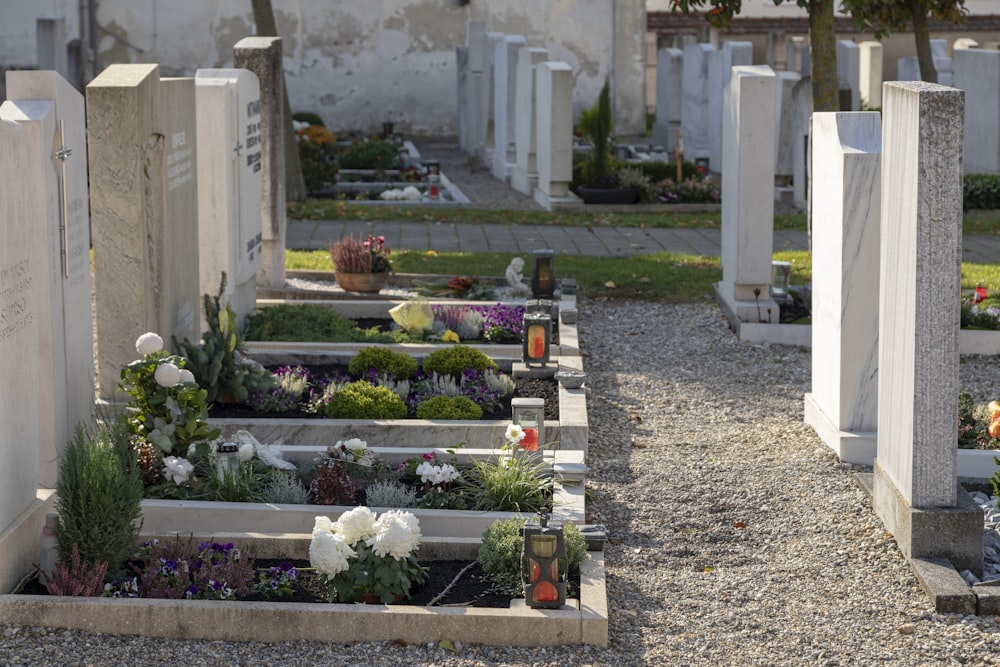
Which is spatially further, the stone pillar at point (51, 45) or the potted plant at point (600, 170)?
the stone pillar at point (51, 45)

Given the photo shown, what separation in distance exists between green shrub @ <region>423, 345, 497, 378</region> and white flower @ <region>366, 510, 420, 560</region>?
3.25m

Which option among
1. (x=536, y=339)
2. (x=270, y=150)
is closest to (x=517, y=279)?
(x=270, y=150)

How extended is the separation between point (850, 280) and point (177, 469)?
144 inches

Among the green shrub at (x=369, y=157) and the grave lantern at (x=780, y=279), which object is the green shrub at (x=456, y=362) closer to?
the grave lantern at (x=780, y=279)

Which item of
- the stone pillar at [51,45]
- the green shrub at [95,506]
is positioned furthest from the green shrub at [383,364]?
the stone pillar at [51,45]

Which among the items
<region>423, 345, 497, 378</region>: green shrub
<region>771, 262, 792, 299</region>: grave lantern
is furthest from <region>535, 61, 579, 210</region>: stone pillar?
<region>423, 345, 497, 378</region>: green shrub

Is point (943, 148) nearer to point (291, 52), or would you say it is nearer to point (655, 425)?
point (655, 425)

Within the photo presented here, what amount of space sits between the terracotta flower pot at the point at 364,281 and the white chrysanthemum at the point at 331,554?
614 cm

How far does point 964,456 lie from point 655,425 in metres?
1.94

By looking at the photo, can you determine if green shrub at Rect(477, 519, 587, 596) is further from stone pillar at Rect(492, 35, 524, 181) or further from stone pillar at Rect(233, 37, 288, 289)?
stone pillar at Rect(492, 35, 524, 181)

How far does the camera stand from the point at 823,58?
11578mm

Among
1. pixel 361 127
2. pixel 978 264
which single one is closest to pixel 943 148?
pixel 978 264

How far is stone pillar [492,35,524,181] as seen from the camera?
21.0 metres

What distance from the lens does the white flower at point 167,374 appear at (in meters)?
6.11
